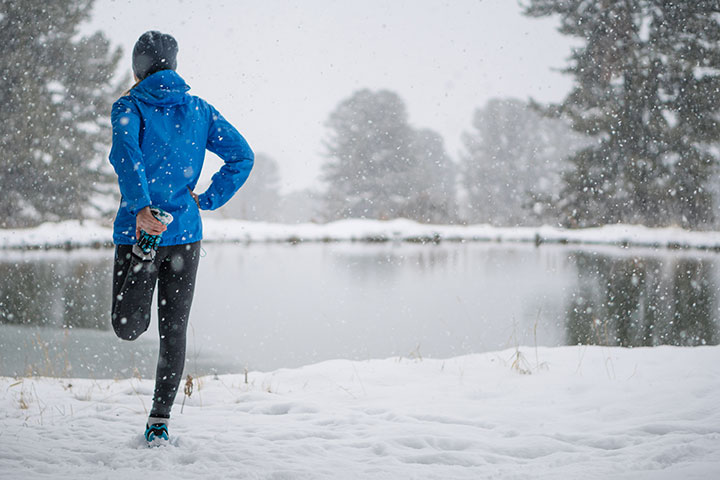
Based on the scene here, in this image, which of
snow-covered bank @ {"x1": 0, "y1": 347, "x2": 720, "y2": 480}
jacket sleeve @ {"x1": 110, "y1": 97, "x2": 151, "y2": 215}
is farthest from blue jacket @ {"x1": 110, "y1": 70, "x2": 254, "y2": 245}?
snow-covered bank @ {"x1": 0, "y1": 347, "x2": 720, "y2": 480}

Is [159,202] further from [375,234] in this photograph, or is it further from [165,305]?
[375,234]

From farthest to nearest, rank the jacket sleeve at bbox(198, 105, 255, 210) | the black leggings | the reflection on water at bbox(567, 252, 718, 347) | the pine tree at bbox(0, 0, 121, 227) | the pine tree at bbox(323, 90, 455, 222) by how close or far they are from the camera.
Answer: the pine tree at bbox(323, 90, 455, 222), the pine tree at bbox(0, 0, 121, 227), the reflection on water at bbox(567, 252, 718, 347), the jacket sleeve at bbox(198, 105, 255, 210), the black leggings

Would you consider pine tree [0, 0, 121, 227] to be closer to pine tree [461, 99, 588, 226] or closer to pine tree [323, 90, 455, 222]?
pine tree [323, 90, 455, 222]

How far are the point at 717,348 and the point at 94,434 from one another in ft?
13.2

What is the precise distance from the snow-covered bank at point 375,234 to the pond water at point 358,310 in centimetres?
315

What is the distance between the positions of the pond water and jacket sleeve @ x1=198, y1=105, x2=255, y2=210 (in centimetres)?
208

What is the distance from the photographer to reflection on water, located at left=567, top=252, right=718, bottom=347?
591 centimetres

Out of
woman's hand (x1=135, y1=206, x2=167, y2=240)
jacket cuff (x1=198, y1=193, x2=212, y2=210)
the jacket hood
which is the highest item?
the jacket hood

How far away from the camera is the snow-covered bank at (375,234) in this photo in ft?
53.8

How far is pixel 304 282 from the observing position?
10133mm

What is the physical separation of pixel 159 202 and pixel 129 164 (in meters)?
0.20

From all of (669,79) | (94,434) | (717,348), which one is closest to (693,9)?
(669,79)

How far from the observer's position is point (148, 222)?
195cm

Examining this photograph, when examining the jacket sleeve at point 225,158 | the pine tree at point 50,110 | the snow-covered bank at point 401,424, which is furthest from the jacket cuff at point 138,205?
the pine tree at point 50,110
